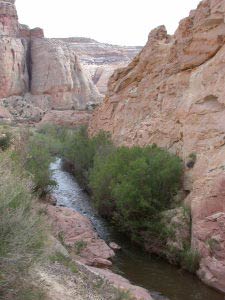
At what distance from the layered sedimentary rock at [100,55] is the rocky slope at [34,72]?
3658 centimetres

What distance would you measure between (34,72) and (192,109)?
1960 inches

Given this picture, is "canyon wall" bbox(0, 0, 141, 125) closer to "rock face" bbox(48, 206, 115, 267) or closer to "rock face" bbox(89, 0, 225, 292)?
"rock face" bbox(89, 0, 225, 292)

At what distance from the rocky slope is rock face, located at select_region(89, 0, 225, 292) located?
1277 inches

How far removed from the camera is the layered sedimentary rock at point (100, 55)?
4284 inches

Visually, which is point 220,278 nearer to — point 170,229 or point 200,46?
point 170,229

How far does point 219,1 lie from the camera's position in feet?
66.6

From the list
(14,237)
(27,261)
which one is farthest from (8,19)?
(14,237)

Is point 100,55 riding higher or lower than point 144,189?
higher

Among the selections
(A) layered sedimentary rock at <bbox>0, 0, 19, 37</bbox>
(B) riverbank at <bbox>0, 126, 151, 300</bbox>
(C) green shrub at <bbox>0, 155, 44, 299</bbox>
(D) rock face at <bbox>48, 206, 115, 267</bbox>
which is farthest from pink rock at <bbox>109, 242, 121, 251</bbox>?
(A) layered sedimentary rock at <bbox>0, 0, 19, 37</bbox>

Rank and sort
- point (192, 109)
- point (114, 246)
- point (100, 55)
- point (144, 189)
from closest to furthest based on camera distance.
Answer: point (114, 246) < point (144, 189) < point (192, 109) < point (100, 55)

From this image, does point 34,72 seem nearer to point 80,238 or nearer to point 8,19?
point 8,19

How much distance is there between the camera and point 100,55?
123 m

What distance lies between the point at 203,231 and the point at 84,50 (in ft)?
376

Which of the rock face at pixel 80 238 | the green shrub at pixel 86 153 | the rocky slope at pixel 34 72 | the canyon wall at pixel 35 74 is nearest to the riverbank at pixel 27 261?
the rock face at pixel 80 238
